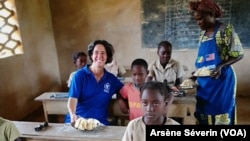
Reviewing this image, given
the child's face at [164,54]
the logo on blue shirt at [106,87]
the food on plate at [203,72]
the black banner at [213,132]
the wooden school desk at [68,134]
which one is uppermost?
the child's face at [164,54]

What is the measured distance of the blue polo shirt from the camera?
166 centimetres

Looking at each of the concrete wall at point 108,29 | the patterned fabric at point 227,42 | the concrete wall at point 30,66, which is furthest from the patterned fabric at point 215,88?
the concrete wall at point 30,66

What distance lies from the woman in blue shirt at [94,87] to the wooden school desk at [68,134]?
292 mm

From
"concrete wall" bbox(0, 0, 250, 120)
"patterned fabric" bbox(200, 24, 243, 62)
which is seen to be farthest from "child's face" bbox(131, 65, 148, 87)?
"concrete wall" bbox(0, 0, 250, 120)

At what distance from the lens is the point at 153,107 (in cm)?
106

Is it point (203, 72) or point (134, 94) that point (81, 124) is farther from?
point (203, 72)

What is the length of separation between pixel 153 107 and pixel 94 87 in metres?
0.71

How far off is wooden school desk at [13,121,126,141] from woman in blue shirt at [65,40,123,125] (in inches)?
11.5

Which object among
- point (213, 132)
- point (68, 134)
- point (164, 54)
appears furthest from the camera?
point (164, 54)

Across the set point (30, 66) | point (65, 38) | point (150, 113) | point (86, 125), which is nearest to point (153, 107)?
point (150, 113)

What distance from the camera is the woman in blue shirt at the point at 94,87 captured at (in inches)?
65.3

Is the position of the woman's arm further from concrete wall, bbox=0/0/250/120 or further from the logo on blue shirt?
concrete wall, bbox=0/0/250/120

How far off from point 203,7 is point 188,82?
2.02 feet

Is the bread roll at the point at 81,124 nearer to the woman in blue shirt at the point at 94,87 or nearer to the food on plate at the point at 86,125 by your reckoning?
the food on plate at the point at 86,125
